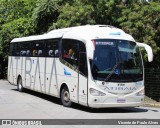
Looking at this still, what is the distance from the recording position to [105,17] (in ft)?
87.4

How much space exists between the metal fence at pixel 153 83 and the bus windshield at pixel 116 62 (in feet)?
21.4

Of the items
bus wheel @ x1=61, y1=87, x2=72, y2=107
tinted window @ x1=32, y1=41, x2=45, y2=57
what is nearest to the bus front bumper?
bus wheel @ x1=61, y1=87, x2=72, y2=107

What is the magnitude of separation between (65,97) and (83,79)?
80.9 inches

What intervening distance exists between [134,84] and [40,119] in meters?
4.13

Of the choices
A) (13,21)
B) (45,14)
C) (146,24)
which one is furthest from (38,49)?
(13,21)

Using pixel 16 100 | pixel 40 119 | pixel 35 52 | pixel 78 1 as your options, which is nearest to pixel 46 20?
pixel 78 1

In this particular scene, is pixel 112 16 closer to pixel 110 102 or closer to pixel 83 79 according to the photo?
pixel 83 79

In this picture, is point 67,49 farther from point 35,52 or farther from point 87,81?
point 35,52

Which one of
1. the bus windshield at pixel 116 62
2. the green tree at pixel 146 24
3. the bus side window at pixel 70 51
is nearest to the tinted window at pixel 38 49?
the bus side window at pixel 70 51

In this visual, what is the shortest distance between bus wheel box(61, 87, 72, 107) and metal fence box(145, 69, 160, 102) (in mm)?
6593

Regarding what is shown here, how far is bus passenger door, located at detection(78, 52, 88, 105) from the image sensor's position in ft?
49.6

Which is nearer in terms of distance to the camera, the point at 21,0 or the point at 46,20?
the point at 46,20

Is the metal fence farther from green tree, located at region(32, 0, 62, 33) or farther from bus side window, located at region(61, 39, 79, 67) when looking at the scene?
green tree, located at region(32, 0, 62, 33)

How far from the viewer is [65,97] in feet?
56.0
